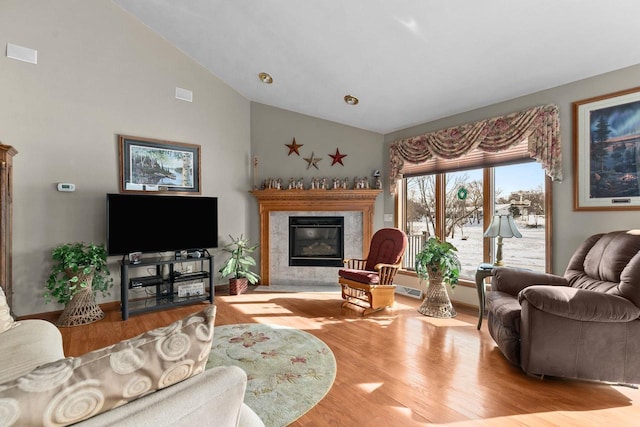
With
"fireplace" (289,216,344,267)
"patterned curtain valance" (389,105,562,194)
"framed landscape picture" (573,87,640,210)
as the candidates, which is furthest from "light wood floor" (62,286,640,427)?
"patterned curtain valance" (389,105,562,194)

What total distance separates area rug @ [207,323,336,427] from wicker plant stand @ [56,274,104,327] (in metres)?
1.58

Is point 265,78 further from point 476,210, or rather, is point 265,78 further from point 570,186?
point 570,186

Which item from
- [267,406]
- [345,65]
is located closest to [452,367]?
[267,406]

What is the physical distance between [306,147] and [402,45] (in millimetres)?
2561

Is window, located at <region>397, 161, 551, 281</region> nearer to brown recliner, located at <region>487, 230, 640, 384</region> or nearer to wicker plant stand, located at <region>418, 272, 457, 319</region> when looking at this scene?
wicker plant stand, located at <region>418, 272, 457, 319</region>

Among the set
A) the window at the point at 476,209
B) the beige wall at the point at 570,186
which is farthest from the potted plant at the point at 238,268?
the beige wall at the point at 570,186

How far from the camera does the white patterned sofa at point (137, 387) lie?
67 cm

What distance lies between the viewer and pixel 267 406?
6.62 ft

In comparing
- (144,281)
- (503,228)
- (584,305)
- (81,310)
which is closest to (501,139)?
(503,228)

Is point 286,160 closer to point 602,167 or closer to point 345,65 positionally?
point 345,65

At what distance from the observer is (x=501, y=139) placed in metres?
3.72

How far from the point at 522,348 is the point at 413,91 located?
2.96 m

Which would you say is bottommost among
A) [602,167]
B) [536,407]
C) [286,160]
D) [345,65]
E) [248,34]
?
[536,407]

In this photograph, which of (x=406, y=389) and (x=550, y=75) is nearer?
(x=406, y=389)
